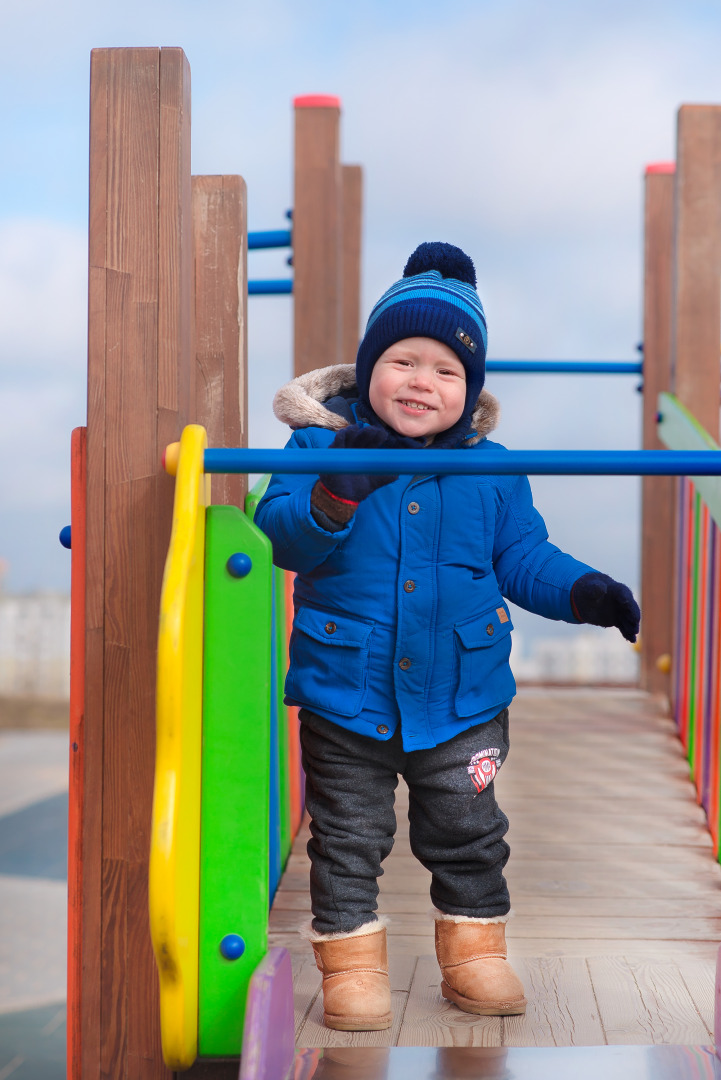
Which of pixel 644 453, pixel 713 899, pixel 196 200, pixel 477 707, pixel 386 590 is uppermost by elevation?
pixel 196 200

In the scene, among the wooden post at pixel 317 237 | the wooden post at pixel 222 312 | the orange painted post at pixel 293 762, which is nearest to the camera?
the wooden post at pixel 222 312

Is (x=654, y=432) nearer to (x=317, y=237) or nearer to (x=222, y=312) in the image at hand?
(x=317, y=237)

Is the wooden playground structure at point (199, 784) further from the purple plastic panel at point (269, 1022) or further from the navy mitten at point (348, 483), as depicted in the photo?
the navy mitten at point (348, 483)

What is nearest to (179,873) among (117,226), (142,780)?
(142,780)

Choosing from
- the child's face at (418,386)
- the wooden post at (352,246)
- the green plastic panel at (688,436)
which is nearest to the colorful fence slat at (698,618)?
the green plastic panel at (688,436)

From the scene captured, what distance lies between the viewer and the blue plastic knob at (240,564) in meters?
1.38

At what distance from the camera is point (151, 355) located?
1.46 m

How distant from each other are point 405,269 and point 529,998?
3.78 feet

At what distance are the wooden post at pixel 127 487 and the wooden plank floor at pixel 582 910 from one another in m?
0.29

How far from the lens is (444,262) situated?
1.76m

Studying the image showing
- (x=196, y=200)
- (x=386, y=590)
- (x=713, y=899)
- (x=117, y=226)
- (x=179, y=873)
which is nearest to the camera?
(x=179, y=873)

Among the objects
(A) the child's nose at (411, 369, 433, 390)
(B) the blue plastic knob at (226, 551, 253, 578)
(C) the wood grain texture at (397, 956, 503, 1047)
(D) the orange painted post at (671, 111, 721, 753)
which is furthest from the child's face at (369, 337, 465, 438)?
(D) the orange painted post at (671, 111, 721, 753)

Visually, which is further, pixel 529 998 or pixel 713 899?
pixel 713 899

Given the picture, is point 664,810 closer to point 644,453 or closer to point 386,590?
point 386,590
